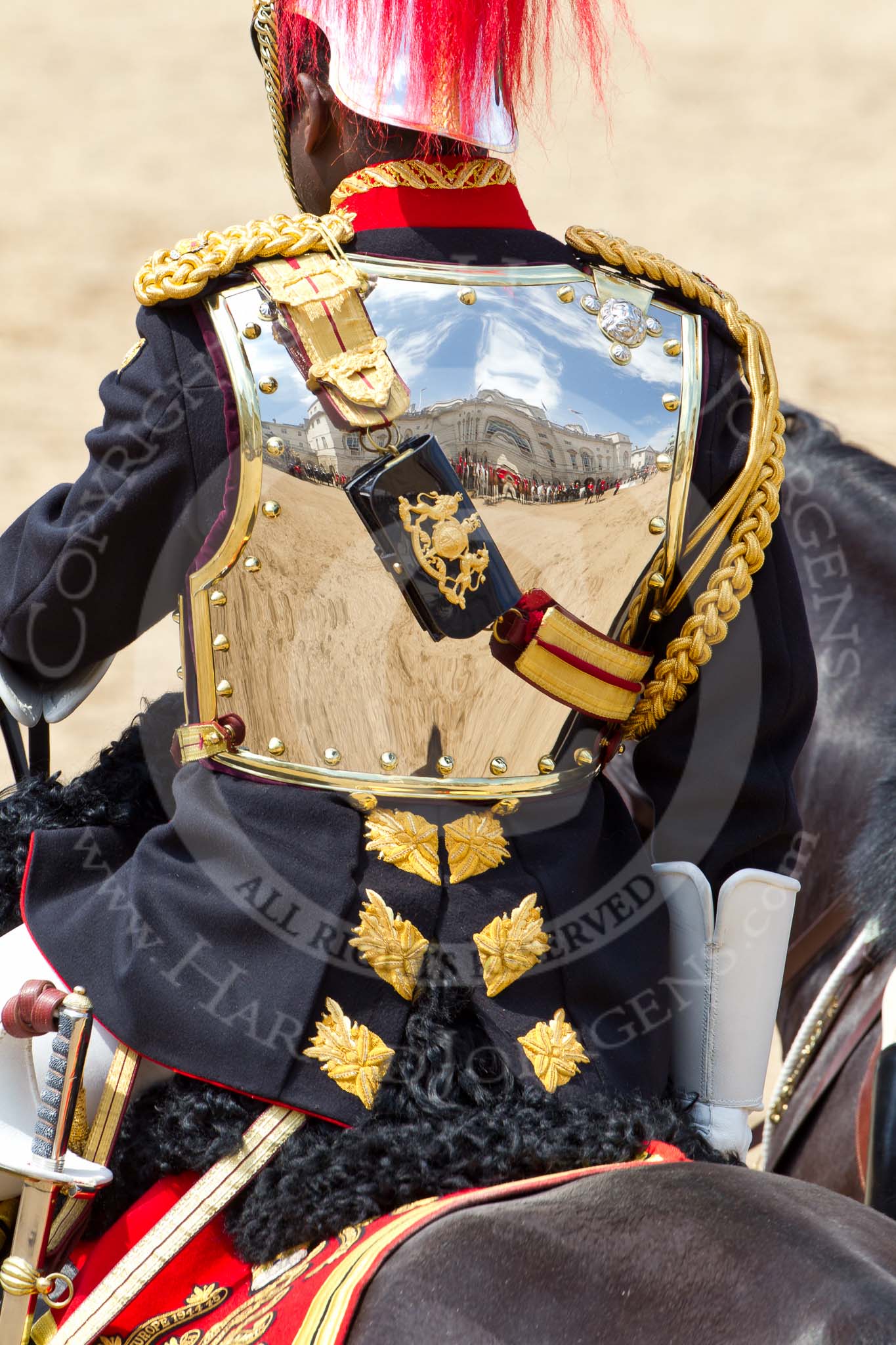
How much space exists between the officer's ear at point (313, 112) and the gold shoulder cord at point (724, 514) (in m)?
0.28

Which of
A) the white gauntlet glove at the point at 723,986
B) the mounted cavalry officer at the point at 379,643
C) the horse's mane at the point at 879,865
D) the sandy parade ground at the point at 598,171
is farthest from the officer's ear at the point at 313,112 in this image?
the sandy parade ground at the point at 598,171

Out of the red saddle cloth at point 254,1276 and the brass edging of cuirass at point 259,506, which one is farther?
the brass edging of cuirass at point 259,506

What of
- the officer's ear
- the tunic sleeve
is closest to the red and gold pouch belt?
the tunic sleeve

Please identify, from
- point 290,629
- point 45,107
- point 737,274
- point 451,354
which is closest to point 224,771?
point 290,629

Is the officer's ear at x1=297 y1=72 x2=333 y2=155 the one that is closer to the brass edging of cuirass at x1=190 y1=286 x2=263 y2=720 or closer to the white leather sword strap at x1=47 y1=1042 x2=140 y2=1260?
the brass edging of cuirass at x1=190 y1=286 x2=263 y2=720

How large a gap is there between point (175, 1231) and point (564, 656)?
65 cm

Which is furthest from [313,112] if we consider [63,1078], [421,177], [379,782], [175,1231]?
[175,1231]

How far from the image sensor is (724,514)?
156cm

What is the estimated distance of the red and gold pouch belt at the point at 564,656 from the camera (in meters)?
1.47

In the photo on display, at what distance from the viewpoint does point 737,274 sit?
979 centimetres

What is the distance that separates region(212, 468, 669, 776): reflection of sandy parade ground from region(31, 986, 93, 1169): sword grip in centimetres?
30

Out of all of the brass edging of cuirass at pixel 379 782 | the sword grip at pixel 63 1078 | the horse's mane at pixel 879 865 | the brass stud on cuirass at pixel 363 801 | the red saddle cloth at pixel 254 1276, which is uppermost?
the brass edging of cuirass at pixel 379 782

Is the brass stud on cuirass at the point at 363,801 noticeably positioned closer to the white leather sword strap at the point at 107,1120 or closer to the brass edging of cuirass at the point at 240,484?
the brass edging of cuirass at the point at 240,484

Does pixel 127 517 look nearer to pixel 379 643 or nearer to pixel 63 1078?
pixel 379 643
